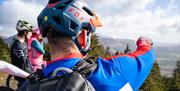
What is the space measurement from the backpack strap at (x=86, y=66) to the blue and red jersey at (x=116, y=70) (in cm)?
4

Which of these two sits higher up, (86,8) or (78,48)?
(86,8)

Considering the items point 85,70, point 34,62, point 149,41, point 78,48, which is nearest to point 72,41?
point 78,48

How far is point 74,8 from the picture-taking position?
12.8 ft

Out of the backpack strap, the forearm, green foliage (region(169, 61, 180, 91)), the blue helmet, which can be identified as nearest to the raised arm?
the backpack strap

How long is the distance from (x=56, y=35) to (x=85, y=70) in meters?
0.49

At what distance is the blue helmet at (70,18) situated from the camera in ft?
12.7

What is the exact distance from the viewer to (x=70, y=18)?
385cm

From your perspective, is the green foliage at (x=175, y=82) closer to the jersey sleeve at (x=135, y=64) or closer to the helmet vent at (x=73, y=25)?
the jersey sleeve at (x=135, y=64)

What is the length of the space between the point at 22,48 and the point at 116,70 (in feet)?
20.5

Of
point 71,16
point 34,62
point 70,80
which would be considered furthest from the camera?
point 34,62

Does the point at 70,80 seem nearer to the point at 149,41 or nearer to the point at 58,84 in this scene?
the point at 58,84

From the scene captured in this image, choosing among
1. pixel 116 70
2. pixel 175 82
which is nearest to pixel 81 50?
pixel 116 70

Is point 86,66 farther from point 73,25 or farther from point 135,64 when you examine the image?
point 135,64

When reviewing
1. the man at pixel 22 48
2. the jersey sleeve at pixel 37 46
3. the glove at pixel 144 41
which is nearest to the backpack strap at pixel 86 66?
the glove at pixel 144 41
